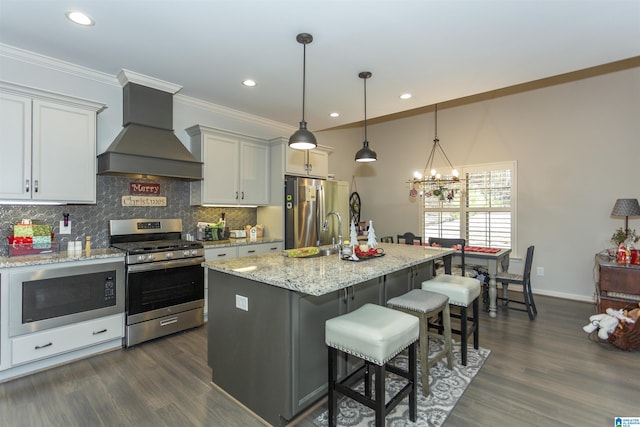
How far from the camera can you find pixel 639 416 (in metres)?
1.99

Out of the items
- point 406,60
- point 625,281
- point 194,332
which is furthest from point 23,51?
point 625,281

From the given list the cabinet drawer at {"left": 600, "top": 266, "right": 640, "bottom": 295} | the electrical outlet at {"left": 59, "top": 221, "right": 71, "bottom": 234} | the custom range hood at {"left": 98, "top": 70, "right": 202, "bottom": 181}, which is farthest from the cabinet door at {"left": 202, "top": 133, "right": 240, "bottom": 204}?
the cabinet drawer at {"left": 600, "top": 266, "right": 640, "bottom": 295}

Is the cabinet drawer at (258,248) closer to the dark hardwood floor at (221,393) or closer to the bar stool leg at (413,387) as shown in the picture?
the dark hardwood floor at (221,393)

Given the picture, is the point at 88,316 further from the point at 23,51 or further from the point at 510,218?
the point at 510,218

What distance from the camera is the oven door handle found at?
303 cm

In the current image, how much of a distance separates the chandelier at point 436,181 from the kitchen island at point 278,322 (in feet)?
8.20

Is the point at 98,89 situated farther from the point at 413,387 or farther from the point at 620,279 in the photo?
the point at 620,279

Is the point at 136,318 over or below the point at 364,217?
below

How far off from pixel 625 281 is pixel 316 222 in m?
3.74

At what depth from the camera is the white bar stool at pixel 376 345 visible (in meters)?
1.68

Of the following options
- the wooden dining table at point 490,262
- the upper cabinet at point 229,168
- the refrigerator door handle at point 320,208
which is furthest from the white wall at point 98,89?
the wooden dining table at point 490,262

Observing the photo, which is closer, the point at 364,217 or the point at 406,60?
the point at 406,60

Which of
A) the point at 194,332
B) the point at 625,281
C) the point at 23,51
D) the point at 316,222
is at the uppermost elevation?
the point at 23,51

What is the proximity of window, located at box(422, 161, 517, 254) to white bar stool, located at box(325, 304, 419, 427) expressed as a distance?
3291 mm
